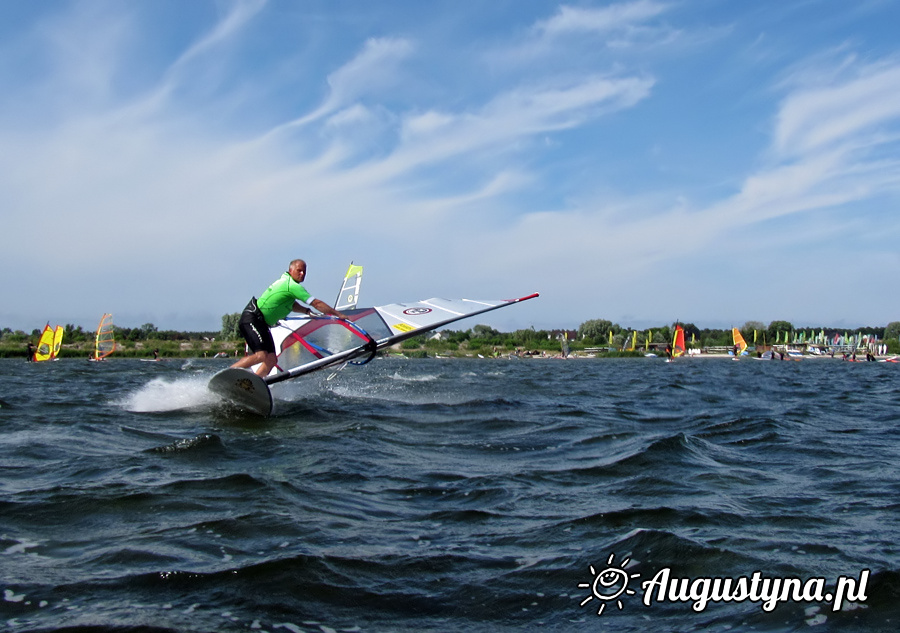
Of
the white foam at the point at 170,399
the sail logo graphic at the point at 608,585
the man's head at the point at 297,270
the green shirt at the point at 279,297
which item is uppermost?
the man's head at the point at 297,270

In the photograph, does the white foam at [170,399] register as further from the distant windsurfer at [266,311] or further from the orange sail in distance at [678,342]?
the orange sail in distance at [678,342]

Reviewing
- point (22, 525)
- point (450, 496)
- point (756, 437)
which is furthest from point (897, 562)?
point (756, 437)

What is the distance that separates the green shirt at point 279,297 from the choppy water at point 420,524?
152 cm

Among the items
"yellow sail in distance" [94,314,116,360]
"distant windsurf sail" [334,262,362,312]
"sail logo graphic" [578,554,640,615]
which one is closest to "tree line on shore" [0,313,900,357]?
"yellow sail in distance" [94,314,116,360]

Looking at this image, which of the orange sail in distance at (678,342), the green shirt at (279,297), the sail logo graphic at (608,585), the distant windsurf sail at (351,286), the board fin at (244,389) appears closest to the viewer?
the sail logo graphic at (608,585)

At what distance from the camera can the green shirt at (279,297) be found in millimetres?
8875

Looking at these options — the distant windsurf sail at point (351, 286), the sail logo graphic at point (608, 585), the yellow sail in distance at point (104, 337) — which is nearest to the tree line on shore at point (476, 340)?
the yellow sail in distance at point (104, 337)

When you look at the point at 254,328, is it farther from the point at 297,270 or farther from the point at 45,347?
the point at 45,347

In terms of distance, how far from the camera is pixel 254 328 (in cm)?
893

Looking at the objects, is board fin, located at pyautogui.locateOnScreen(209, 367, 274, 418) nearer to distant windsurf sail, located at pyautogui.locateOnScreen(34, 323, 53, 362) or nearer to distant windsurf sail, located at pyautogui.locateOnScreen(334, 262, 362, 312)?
distant windsurf sail, located at pyautogui.locateOnScreen(334, 262, 362, 312)

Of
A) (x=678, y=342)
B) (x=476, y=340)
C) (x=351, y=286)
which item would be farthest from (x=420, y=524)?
(x=476, y=340)

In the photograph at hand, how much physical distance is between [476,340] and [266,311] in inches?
4310

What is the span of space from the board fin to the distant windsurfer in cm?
28

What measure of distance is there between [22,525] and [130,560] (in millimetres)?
1003
